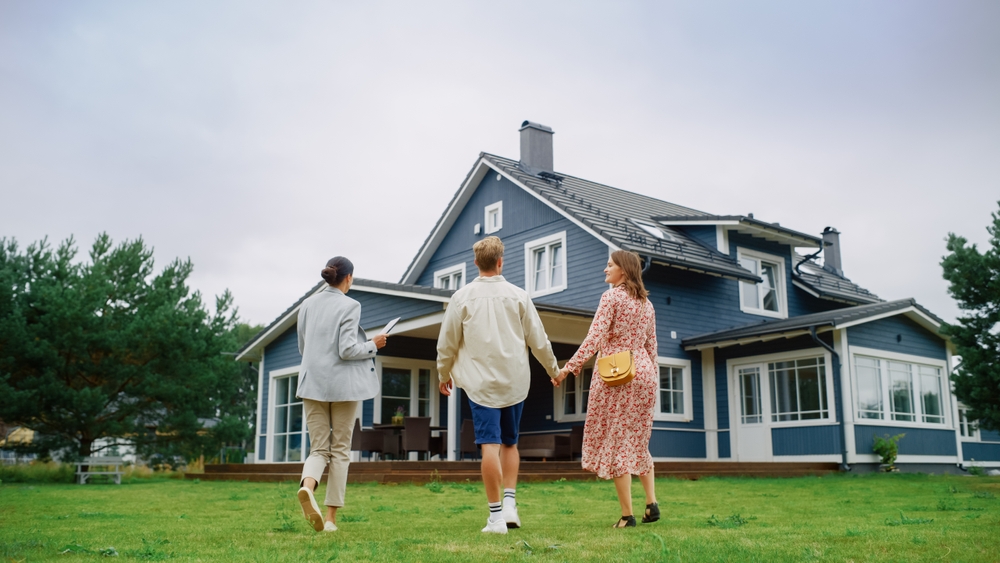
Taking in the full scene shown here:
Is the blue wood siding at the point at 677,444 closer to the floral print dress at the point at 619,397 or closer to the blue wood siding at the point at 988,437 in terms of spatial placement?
the blue wood siding at the point at 988,437

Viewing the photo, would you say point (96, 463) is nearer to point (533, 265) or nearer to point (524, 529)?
point (533, 265)

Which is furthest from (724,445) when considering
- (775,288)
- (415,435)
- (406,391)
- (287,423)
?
(287,423)

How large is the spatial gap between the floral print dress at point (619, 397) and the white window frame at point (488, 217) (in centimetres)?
1368

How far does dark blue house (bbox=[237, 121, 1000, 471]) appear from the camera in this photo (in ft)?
48.5

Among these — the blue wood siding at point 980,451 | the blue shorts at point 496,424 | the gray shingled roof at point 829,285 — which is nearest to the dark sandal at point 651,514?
the blue shorts at point 496,424

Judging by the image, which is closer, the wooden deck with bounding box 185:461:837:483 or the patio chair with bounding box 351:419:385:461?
the wooden deck with bounding box 185:461:837:483

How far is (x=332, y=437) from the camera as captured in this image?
16.0 feet

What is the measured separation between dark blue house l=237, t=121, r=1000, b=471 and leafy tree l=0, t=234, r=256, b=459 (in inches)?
55.4

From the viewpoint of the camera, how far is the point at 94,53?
11023mm

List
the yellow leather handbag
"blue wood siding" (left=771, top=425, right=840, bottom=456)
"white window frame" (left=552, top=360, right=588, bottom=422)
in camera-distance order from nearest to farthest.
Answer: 1. the yellow leather handbag
2. "blue wood siding" (left=771, top=425, right=840, bottom=456)
3. "white window frame" (left=552, top=360, right=588, bottom=422)

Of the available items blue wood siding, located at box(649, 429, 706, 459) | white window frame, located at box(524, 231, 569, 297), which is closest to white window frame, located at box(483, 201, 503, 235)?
white window frame, located at box(524, 231, 569, 297)

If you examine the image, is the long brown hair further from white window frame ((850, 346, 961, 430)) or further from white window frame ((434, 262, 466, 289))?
white window frame ((434, 262, 466, 289))

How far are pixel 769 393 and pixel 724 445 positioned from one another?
53.9 inches

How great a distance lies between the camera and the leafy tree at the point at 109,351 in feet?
52.0
